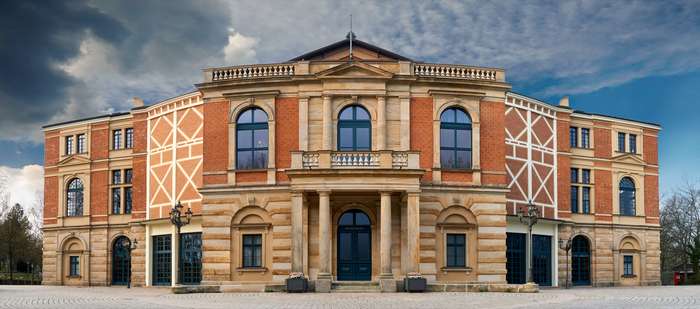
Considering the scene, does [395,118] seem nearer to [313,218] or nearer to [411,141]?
[411,141]

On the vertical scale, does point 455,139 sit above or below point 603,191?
above

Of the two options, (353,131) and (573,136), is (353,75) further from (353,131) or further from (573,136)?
(573,136)

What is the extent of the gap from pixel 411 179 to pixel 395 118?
147 inches

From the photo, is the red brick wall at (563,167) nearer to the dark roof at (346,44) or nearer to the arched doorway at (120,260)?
the dark roof at (346,44)

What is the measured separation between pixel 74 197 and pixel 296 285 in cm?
2397

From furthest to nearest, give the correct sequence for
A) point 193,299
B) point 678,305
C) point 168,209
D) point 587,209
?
1. point 587,209
2. point 168,209
3. point 193,299
4. point 678,305

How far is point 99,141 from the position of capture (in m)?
52.3

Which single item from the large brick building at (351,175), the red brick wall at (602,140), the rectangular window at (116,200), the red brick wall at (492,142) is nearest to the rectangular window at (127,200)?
the rectangular window at (116,200)

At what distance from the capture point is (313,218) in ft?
122

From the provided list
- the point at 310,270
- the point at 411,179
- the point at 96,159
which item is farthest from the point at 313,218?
the point at 96,159

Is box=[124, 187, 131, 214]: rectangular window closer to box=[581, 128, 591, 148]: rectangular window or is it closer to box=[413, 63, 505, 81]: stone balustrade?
box=[413, 63, 505, 81]: stone balustrade

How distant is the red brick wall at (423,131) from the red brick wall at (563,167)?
12980mm

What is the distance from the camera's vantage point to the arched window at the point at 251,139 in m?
38.6

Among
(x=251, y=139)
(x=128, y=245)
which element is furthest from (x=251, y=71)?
(x=128, y=245)
